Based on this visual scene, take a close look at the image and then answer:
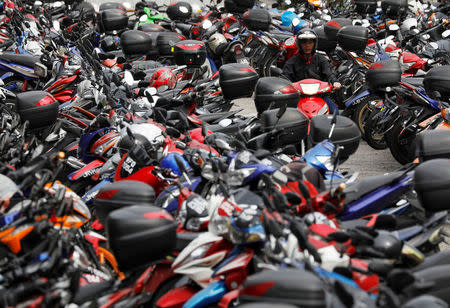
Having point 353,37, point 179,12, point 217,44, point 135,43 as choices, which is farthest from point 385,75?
point 179,12

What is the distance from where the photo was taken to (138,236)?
3.22m

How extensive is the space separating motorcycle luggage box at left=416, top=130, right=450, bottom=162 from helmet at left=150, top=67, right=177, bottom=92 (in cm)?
516

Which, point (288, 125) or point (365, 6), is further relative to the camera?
point (365, 6)

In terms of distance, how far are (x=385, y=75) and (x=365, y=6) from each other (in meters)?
8.18

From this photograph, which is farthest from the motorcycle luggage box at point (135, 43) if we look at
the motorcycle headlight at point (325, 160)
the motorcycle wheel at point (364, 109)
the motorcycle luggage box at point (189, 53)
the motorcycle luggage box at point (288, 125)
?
the motorcycle headlight at point (325, 160)

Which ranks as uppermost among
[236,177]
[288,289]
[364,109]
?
[288,289]

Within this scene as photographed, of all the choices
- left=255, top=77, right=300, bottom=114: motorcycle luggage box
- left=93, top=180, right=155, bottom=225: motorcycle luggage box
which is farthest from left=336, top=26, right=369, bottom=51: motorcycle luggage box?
left=93, top=180, right=155, bottom=225: motorcycle luggage box

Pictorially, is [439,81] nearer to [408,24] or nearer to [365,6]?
[408,24]

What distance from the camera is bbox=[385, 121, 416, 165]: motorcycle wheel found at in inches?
283

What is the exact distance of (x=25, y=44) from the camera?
35.4 ft

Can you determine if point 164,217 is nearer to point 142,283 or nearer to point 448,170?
point 142,283

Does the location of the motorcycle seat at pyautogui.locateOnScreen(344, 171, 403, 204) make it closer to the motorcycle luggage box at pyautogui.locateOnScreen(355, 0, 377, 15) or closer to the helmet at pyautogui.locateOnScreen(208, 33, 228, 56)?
the helmet at pyautogui.locateOnScreen(208, 33, 228, 56)

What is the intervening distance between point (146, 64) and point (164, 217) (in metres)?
8.12

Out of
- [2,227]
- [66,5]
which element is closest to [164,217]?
[2,227]
